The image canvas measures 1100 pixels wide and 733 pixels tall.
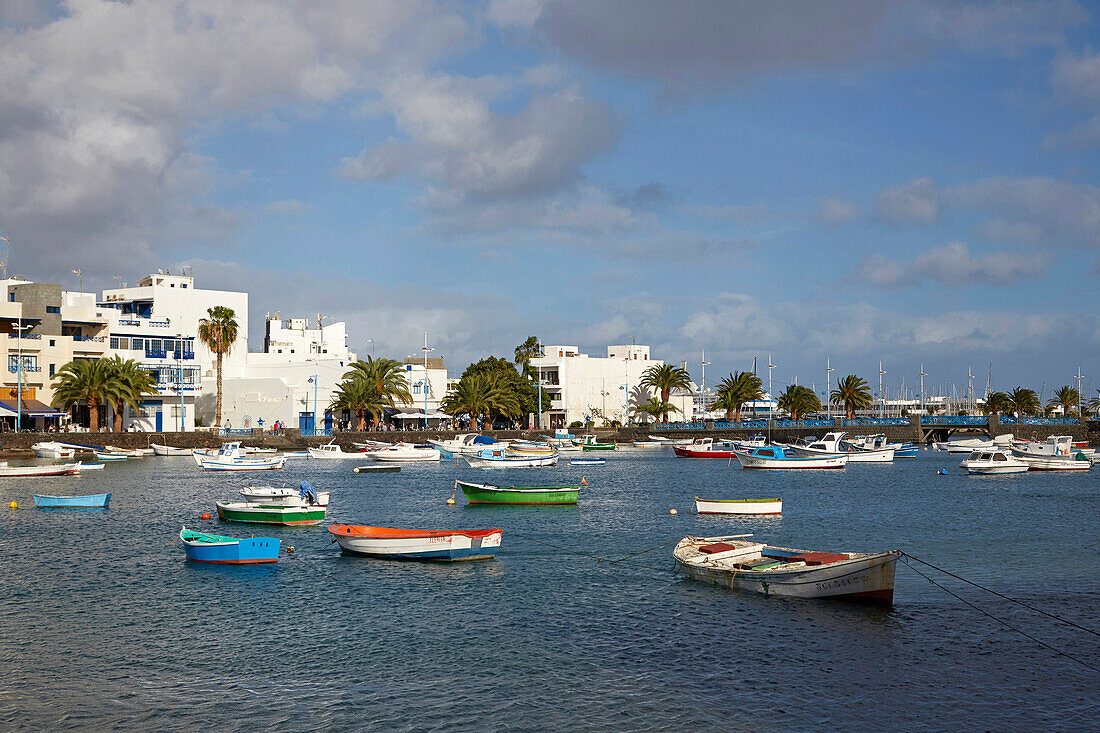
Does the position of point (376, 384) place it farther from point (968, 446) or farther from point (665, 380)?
point (968, 446)

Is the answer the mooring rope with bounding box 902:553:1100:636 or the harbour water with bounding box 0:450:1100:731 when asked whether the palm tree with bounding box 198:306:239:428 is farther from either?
the mooring rope with bounding box 902:553:1100:636

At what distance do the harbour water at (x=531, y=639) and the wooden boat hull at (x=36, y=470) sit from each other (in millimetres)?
29248

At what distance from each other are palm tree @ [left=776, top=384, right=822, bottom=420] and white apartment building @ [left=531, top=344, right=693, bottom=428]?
81.9 ft

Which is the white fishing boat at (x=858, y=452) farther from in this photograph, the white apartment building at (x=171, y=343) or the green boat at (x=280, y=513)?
the white apartment building at (x=171, y=343)

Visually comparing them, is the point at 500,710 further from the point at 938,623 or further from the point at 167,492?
the point at 167,492


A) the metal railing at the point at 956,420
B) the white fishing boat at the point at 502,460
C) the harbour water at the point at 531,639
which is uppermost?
the metal railing at the point at 956,420

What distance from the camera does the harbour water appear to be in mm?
19938

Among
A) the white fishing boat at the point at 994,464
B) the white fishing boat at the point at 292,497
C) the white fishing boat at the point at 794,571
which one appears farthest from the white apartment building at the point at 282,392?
the white fishing boat at the point at 794,571

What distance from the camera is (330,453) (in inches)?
4230

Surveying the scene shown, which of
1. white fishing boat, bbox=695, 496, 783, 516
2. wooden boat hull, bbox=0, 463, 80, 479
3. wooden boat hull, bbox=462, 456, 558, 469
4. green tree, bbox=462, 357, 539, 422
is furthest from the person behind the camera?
green tree, bbox=462, 357, 539, 422


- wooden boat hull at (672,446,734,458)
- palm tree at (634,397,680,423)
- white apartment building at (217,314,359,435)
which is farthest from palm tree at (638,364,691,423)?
white apartment building at (217,314,359,435)

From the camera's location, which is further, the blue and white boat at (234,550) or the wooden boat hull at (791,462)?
the wooden boat hull at (791,462)

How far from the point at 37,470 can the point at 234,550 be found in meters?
48.4

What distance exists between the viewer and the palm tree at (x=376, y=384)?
124m
